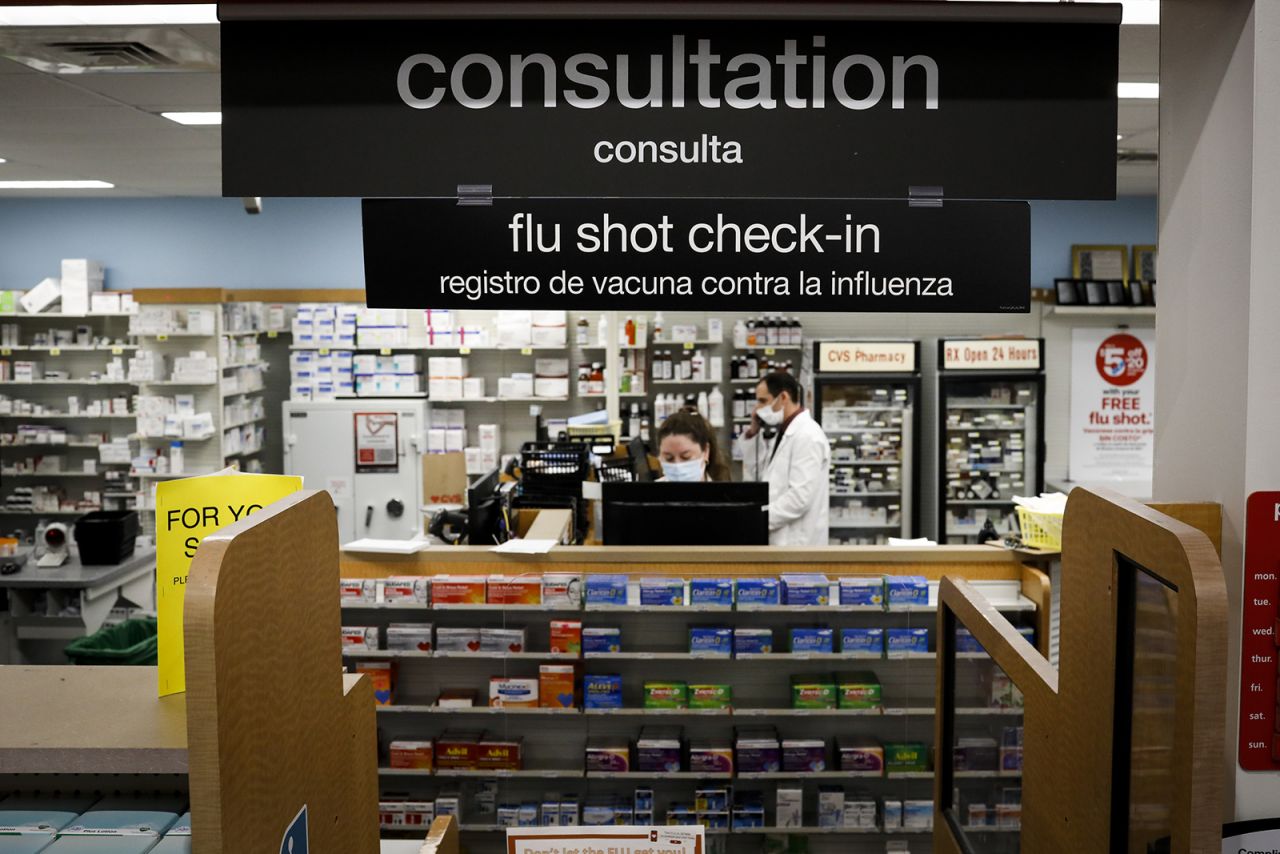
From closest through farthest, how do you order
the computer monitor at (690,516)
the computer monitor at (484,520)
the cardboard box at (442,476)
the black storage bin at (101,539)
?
1. the computer monitor at (690,516)
2. the computer monitor at (484,520)
3. the black storage bin at (101,539)
4. the cardboard box at (442,476)

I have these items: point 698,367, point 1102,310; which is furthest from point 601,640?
point 1102,310

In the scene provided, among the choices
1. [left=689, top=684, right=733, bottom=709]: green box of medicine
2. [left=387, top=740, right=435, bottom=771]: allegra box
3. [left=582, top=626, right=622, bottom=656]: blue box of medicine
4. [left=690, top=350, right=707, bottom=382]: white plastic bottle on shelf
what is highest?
[left=690, top=350, right=707, bottom=382]: white plastic bottle on shelf

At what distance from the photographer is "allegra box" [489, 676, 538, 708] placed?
4750 millimetres

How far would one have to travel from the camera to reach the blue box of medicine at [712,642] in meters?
4.63

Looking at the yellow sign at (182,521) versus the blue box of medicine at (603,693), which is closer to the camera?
the yellow sign at (182,521)

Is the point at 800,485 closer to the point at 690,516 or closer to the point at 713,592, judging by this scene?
the point at 690,516

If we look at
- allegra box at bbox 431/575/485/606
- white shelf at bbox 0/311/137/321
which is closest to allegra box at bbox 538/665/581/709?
allegra box at bbox 431/575/485/606

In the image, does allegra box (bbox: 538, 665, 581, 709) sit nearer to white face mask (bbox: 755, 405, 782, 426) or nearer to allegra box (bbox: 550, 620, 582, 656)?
allegra box (bbox: 550, 620, 582, 656)

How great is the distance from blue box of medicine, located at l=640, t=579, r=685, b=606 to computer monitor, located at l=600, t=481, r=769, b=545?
0.38 metres

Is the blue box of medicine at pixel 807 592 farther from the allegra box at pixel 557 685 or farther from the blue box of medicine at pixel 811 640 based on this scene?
the allegra box at pixel 557 685

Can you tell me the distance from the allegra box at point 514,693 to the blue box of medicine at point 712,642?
0.74 m

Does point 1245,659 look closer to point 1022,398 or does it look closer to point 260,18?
point 260,18

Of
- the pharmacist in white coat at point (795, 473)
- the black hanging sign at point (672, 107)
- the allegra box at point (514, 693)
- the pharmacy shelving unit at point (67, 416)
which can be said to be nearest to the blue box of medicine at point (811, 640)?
the allegra box at point (514, 693)

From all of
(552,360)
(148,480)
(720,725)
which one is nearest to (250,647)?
(720,725)
